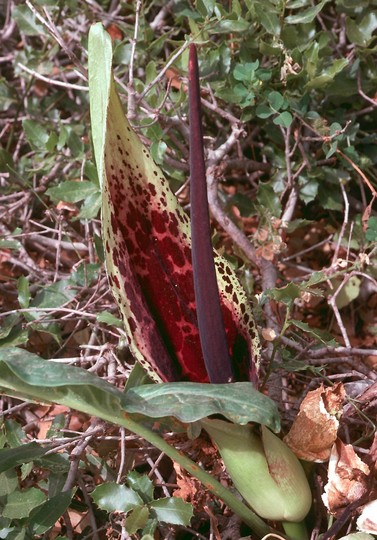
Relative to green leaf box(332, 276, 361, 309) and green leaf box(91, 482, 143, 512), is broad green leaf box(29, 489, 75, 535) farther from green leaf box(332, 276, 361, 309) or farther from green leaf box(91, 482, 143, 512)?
green leaf box(332, 276, 361, 309)

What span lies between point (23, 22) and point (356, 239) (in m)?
0.72

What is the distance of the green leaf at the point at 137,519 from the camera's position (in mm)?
839

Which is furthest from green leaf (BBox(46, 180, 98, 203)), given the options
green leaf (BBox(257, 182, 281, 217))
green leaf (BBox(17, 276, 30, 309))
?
green leaf (BBox(257, 182, 281, 217))

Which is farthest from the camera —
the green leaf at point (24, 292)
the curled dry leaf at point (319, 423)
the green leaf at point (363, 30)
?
the green leaf at point (363, 30)

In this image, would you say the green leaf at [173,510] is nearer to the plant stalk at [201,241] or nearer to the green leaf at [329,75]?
the plant stalk at [201,241]

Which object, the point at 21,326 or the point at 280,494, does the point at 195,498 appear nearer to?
the point at 280,494

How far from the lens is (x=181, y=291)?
0.85m

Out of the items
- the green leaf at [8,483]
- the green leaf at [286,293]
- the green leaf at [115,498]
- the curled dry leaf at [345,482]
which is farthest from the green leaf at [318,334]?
the green leaf at [8,483]

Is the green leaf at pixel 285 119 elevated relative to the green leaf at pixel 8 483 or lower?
elevated

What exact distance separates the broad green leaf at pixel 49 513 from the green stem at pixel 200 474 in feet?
0.57

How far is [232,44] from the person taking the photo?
1.24 m

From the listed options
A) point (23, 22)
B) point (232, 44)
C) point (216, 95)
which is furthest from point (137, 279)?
point (23, 22)

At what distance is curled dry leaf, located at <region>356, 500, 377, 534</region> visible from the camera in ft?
2.67

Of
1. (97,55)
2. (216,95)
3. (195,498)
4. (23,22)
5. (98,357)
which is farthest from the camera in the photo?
(23,22)
